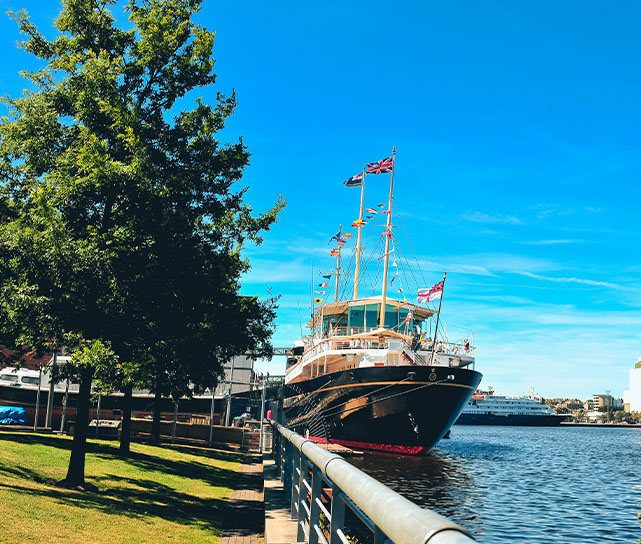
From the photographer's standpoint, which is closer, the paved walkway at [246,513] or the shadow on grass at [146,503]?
the paved walkway at [246,513]

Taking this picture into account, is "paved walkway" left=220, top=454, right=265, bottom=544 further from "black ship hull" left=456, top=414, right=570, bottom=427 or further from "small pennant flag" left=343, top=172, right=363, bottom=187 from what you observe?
"black ship hull" left=456, top=414, right=570, bottom=427

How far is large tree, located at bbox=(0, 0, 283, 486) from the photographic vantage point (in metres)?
11.7

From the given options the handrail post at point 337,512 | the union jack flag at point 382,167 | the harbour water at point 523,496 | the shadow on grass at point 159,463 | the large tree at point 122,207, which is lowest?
the harbour water at point 523,496

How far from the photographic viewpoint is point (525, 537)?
15.6 meters

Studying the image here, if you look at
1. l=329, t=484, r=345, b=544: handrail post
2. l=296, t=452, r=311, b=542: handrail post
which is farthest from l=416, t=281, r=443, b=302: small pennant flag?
l=329, t=484, r=345, b=544: handrail post

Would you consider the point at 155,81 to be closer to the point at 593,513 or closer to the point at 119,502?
the point at 119,502

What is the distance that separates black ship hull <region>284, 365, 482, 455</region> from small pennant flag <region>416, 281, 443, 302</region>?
4198 millimetres

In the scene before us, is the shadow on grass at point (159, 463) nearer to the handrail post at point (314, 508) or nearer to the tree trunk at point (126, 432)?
the tree trunk at point (126, 432)

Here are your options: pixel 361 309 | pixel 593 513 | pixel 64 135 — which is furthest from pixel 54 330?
pixel 361 309

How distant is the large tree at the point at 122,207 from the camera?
11688 mm

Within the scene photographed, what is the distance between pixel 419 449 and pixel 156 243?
27152mm

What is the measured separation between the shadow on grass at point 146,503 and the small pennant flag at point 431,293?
74.4ft

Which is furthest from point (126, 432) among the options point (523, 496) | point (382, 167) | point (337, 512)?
point (382, 167)

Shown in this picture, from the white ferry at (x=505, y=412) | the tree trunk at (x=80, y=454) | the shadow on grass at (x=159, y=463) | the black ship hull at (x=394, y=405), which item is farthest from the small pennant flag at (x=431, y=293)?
the white ferry at (x=505, y=412)
